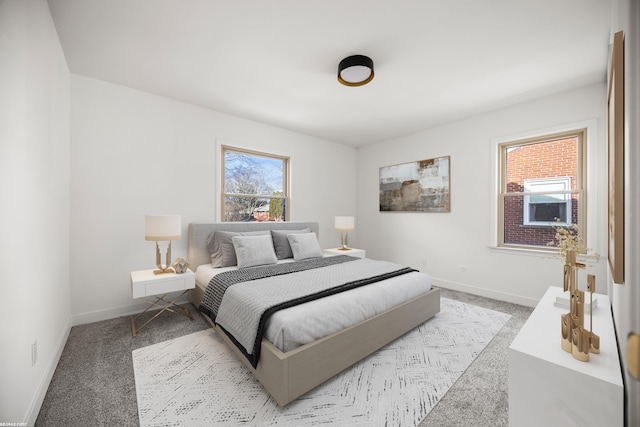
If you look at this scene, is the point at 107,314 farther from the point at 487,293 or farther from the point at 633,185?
the point at 487,293

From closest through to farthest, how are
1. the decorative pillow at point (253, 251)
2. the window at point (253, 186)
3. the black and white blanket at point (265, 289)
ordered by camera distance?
the black and white blanket at point (265, 289) < the decorative pillow at point (253, 251) < the window at point (253, 186)

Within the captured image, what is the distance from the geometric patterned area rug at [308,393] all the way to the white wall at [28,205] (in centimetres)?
62

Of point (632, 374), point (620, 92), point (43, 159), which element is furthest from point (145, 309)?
point (620, 92)

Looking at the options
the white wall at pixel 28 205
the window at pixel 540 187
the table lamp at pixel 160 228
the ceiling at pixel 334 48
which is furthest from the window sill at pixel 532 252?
the white wall at pixel 28 205

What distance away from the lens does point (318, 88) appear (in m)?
3.06

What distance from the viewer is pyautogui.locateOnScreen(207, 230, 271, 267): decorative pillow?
10.6 ft

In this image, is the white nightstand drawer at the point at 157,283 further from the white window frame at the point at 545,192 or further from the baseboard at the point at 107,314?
the white window frame at the point at 545,192

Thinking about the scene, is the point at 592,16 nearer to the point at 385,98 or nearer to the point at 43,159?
the point at 385,98

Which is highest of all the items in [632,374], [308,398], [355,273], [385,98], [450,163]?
[385,98]

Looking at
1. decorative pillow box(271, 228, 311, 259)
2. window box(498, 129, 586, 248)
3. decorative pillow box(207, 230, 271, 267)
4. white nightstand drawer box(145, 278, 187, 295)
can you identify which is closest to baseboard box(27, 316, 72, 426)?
white nightstand drawer box(145, 278, 187, 295)

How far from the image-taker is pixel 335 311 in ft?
6.48

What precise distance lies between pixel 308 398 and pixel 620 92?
2.29 m

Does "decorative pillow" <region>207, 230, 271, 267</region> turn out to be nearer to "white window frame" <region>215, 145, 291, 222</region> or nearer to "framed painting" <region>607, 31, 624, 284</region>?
"white window frame" <region>215, 145, 291, 222</region>

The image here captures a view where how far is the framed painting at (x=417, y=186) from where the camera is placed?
426 centimetres
